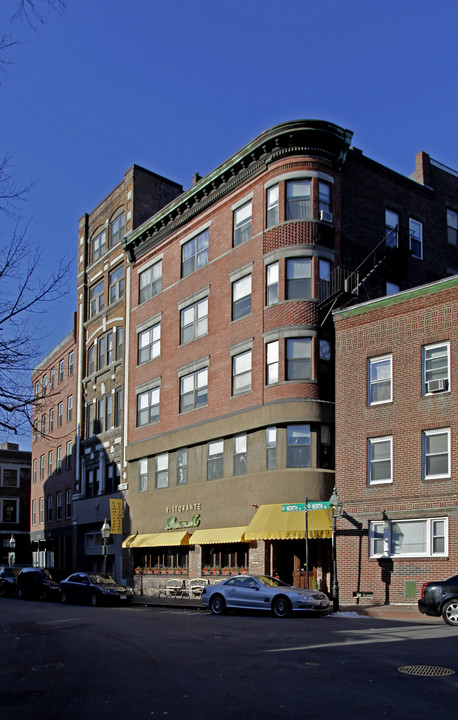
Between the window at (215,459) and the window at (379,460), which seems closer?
the window at (379,460)

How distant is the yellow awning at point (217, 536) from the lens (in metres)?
32.8

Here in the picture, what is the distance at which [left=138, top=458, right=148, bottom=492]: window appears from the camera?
42.3m

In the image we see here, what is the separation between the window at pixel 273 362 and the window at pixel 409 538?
25.6ft

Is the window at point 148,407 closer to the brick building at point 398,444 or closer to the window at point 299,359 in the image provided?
the window at point 299,359

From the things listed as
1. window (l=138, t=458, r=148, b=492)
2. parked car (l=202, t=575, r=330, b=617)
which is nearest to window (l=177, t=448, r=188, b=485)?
window (l=138, t=458, r=148, b=492)

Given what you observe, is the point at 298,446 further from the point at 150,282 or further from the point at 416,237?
the point at 150,282

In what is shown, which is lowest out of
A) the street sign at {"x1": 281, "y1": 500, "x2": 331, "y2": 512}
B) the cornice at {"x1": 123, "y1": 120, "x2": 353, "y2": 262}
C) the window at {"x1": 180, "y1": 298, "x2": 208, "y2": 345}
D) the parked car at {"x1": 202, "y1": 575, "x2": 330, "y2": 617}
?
the parked car at {"x1": 202, "y1": 575, "x2": 330, "y2": 617}

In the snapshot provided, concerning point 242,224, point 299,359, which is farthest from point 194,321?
point 299,359

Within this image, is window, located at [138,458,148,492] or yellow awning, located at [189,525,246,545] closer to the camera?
yellow awning, located at [189,525,246,545]

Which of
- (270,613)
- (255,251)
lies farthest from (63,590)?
(255,251)

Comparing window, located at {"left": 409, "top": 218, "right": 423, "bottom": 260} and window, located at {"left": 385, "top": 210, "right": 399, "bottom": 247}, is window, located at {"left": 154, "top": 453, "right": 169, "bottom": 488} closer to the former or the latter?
window, located at {"left": 385, "top": 210, "right": 399, "bottom": 247}

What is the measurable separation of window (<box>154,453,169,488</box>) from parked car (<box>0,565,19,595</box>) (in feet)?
36.5

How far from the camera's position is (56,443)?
5934 centimetres

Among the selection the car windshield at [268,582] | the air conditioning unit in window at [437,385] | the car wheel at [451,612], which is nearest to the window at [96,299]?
the air conditioning unit in window at [437,385]
